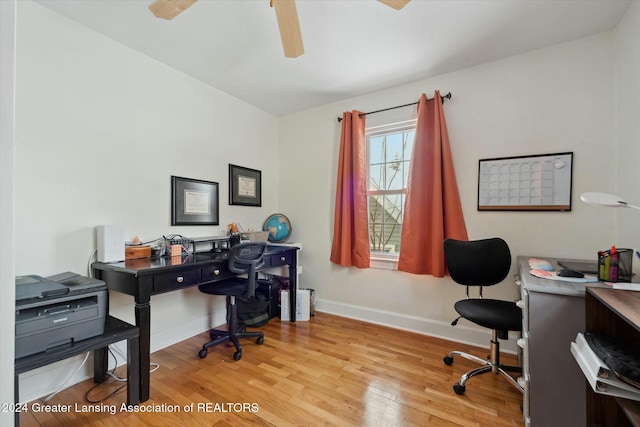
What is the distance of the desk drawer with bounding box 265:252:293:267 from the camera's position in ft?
8.51

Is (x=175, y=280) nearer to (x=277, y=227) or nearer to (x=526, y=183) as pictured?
(x=277, y=227)

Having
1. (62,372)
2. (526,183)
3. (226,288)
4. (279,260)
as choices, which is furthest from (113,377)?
(526,183)

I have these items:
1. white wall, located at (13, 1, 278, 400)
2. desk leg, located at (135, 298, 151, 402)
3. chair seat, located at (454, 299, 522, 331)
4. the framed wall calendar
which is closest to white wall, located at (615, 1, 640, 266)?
the framed wall calendar

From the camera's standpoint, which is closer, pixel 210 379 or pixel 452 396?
pixel 452 396

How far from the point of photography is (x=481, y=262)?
1.91 metres

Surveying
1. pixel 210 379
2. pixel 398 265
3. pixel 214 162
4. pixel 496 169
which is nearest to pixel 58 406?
pixel 210 379

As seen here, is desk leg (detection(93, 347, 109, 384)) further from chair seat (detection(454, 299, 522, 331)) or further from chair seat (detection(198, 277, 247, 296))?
chair seat (detection(454, 299, 522, 331))

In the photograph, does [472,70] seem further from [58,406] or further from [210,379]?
[58,406]

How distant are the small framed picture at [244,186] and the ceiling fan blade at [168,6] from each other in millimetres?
1576

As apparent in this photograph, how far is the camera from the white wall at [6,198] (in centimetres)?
91

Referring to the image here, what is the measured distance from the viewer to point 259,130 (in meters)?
3.28

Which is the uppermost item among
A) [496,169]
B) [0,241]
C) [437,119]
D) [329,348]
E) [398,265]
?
[437,119]

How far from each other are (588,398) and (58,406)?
110 inches

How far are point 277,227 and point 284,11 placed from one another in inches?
87.7
